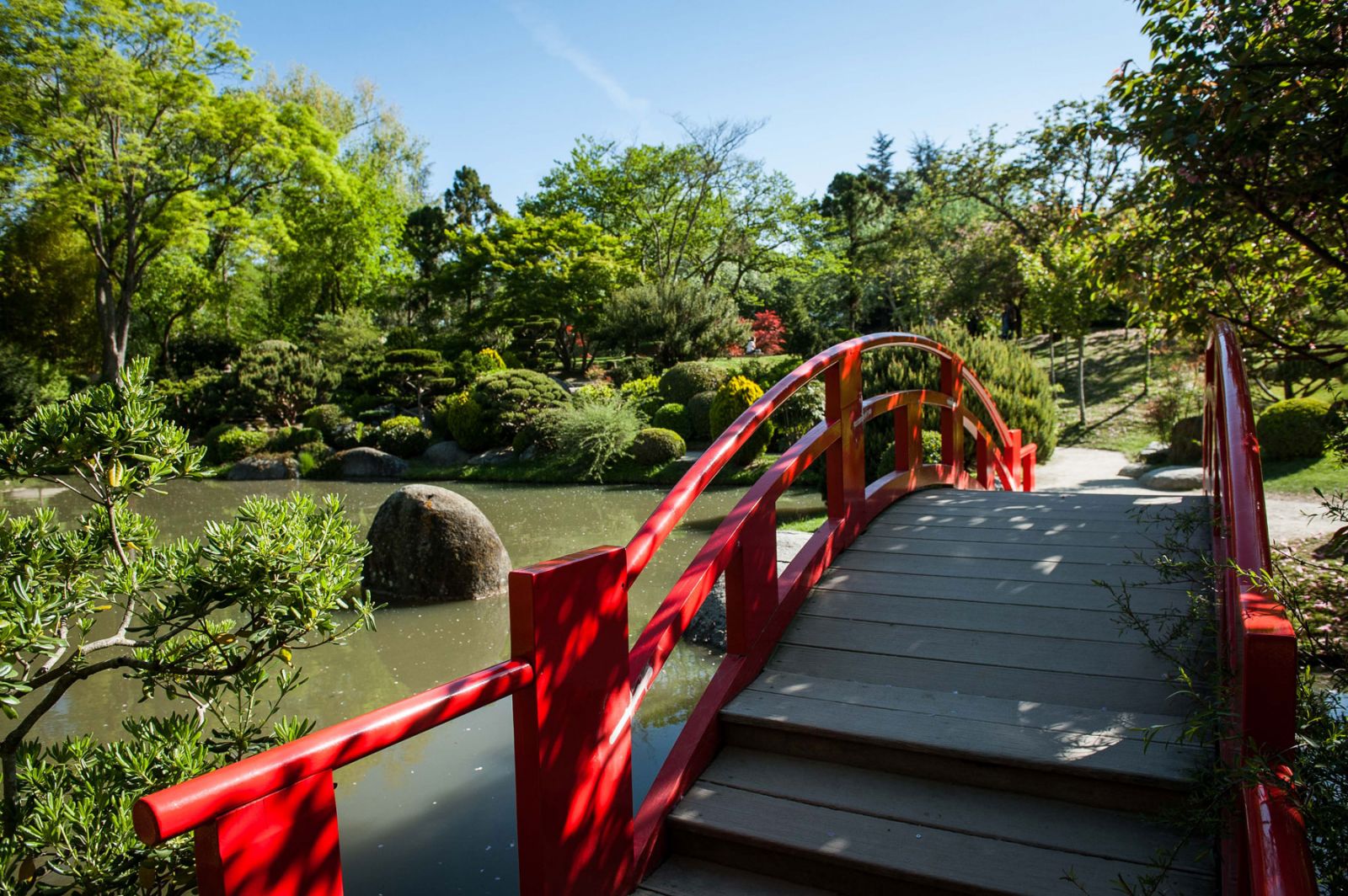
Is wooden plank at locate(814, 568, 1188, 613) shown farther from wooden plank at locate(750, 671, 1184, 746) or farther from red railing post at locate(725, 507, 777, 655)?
wooden plank at locate(750, 671, 1184, 746)

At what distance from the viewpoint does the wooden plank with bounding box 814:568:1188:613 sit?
305cm

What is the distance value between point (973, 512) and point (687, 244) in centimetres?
2532

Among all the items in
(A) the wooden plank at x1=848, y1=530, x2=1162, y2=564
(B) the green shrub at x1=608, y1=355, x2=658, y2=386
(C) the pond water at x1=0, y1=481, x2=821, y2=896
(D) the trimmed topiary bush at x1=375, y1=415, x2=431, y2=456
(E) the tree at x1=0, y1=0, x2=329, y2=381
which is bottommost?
(C) the pond water at x1=0, y1=481, x2=821, y2=896

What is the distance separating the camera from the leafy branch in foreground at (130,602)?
1964 millimetres

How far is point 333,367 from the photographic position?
70.2 feet

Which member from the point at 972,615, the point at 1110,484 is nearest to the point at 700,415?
the point at 1110,484

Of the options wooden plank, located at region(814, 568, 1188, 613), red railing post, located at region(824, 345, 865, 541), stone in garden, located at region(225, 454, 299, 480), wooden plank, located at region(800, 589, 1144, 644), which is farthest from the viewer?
stone in garden, located at region(225, 454, 299, 480)

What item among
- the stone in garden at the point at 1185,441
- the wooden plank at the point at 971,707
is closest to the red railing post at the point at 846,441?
the wooden plank at the point at 971,707

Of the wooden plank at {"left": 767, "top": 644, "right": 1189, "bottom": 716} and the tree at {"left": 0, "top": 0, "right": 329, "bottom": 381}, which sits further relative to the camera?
the tree at {"left": 0, "top": 0, "right": 329, "bottom": 381}

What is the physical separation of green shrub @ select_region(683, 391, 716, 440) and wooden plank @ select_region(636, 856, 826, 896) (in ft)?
46.9

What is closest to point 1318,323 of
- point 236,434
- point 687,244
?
point 236,434

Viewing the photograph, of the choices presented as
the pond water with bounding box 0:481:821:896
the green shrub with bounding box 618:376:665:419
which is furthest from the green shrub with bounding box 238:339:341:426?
the pond water with bounding box 0:481:821:896

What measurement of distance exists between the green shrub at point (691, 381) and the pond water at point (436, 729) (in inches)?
313

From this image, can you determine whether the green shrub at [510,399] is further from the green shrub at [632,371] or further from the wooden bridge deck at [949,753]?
the wooden bridge deck at [949,753]
